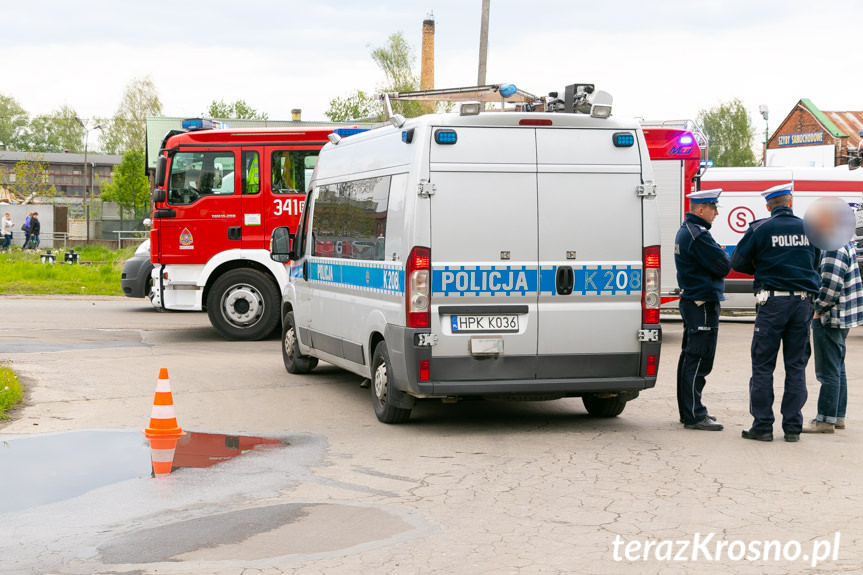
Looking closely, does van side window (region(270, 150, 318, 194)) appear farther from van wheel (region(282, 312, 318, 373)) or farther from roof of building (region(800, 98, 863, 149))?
roof of building (region(800, 98, 863, 149))

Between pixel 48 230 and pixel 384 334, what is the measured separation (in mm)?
45105

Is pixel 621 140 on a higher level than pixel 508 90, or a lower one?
lower

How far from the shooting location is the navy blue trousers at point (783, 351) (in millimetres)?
8227

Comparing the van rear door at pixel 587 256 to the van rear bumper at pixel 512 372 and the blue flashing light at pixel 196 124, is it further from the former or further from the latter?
the blue flashing light at pixel 196 124

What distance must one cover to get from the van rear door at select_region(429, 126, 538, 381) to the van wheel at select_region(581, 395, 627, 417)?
3.67 ft

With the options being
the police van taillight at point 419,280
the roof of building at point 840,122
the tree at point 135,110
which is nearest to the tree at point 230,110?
the tree at point 135,110

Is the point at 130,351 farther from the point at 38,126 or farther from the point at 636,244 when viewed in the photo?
the point at 38,126

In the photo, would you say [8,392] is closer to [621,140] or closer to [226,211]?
[621,140]

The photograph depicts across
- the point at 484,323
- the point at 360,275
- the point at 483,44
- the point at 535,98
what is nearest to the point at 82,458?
the point at 360,275

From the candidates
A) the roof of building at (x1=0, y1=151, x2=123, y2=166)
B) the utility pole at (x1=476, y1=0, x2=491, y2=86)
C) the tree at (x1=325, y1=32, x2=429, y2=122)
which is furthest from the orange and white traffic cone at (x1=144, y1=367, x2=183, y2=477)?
the roof of building at (x1=0, y1=151, x2=123, y2=166)

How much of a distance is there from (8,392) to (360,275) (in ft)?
11.5

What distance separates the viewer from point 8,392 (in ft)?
33.4

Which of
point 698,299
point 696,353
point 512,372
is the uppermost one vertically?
point 698,299

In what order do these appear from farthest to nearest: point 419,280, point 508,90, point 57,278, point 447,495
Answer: point 57,278 < point 508,90 < point 419,280 < point 447,495
